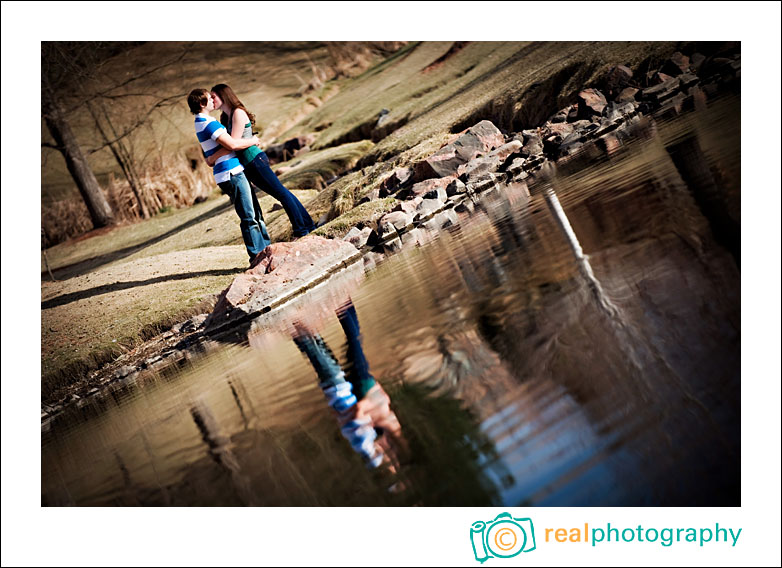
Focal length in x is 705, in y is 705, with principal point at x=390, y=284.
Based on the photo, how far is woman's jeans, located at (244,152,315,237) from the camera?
5793 mm

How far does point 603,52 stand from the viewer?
25.3ft

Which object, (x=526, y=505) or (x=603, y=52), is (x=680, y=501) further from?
(x=603, y=52)

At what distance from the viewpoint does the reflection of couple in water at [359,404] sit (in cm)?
188

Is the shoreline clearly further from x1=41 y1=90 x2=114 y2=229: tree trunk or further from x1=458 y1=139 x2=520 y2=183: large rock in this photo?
x1=41 y1=90 x2=114 y2=229: tree trunk

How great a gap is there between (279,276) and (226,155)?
107 centimetres

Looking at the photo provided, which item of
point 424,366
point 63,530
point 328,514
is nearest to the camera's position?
point 328,514

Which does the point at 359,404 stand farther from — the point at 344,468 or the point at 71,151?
the point at 71,151

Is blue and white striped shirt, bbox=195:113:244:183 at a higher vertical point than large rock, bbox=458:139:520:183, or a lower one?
higher

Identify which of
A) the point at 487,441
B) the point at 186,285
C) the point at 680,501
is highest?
the point at 186,285

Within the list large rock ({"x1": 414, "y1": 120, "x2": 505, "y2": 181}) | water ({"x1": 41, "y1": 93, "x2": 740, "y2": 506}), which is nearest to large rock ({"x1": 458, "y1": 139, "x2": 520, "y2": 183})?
large rock ({"x1": 414, "y1": 120, "x2": 505, "y2": 181})

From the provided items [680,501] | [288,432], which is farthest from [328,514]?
[680,501]

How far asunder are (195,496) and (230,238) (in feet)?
20.8

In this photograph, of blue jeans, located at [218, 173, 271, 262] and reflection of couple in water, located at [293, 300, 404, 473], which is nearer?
reflection of couple in water, located at [293, 300, 404, 473]

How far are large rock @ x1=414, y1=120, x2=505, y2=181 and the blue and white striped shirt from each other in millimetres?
2555
